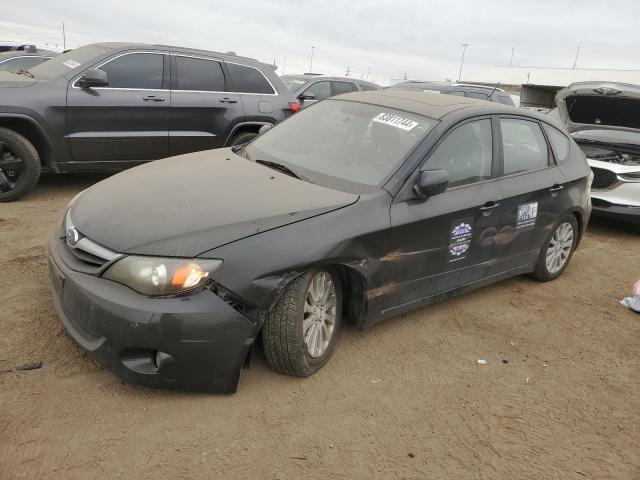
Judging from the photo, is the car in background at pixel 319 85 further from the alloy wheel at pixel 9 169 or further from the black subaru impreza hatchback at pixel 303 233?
the black subaru impreza hatchback at pixel 303 233

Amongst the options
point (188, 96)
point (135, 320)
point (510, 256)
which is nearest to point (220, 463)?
point (135, 320)

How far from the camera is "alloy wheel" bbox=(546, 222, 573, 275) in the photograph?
489cm

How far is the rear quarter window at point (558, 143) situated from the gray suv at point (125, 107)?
3.64 m

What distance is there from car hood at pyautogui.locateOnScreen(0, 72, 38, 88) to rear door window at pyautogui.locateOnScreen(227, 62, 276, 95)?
2363mm

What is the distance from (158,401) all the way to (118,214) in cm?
100

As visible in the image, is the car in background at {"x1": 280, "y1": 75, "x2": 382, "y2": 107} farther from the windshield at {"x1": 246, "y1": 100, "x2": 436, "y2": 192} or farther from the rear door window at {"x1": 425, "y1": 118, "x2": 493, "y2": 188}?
the rear door window at {"x1": 425, "y1": 118, "x2": 493, "y2": 188}

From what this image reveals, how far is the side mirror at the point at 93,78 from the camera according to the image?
5797 mm

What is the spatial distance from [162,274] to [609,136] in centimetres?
686

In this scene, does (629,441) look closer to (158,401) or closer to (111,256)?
(158,401)

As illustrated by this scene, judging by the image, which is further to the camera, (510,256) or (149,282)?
(510,256)

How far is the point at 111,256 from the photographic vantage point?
2668 millimetres

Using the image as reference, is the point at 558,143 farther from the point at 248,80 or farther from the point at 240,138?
the point at 248,80

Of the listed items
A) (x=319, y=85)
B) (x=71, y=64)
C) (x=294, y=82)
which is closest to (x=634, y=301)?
(x=71, y=64)

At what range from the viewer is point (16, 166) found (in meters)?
5.61
